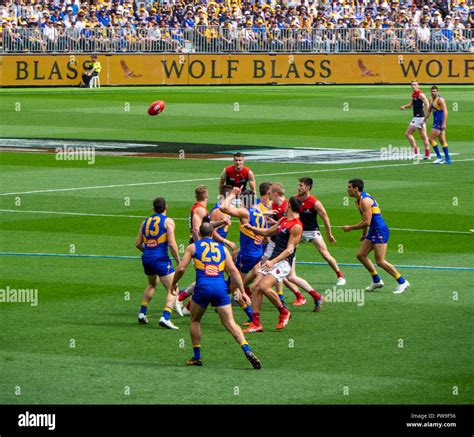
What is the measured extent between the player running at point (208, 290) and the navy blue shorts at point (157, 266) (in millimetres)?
2419

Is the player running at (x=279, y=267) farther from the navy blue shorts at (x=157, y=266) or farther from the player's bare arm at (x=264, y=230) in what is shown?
the navy blue shorts at (x=157, y=266)

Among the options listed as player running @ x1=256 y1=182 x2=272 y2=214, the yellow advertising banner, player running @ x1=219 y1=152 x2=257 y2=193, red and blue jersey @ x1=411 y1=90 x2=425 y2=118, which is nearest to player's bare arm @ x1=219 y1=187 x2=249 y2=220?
player running @ x1=256 y1=182 x2=272 y2=214

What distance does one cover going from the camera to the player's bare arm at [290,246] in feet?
57.9

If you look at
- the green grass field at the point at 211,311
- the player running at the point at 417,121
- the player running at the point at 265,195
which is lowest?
the green grass field at the point at 211,311

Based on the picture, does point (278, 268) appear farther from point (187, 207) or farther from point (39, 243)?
point (187, 207)

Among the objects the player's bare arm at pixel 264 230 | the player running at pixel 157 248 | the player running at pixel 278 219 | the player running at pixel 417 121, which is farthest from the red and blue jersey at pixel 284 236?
the player running at pixel 417 121

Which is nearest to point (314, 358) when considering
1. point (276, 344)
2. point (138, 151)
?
point (276, 344)

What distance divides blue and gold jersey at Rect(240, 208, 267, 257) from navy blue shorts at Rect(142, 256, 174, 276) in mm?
1483

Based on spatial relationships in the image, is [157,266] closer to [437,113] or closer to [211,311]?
[211,311]

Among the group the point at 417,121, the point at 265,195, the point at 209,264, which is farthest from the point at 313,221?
the point at 417,121

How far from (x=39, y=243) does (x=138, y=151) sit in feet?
53.4

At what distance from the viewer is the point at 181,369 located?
602 inches

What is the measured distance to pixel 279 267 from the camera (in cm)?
1773

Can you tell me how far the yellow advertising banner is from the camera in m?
64.8
